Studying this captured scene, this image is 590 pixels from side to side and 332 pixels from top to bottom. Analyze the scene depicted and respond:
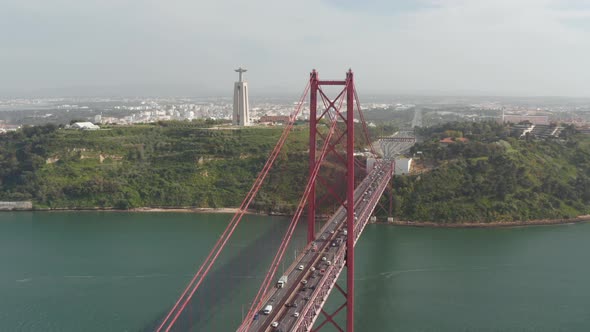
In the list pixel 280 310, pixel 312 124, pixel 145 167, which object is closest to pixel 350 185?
pixel 312 124

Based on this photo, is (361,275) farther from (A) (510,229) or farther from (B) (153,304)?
(A) (510,229)

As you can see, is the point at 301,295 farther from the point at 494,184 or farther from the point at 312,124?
the point at 494,184

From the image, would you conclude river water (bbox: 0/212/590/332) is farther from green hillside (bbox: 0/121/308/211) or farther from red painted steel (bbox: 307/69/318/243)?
green hillside (bbox: 0/121/308/211)

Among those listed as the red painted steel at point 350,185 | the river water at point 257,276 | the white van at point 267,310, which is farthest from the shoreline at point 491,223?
the white van at point 267,310

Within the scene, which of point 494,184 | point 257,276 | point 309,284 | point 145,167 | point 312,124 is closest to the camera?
point 309,284

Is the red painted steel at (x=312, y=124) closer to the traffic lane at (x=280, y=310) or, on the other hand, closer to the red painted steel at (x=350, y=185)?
the red painted steel at (x=350, y=185)

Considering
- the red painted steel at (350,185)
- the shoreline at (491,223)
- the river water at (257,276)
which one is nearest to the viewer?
the red painted steel at (350,185)

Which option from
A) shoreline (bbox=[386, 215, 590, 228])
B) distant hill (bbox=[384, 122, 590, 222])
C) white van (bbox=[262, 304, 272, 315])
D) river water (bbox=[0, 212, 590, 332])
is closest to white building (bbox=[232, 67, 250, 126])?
distant hill (bbox=[384, 122, 590, 222])
